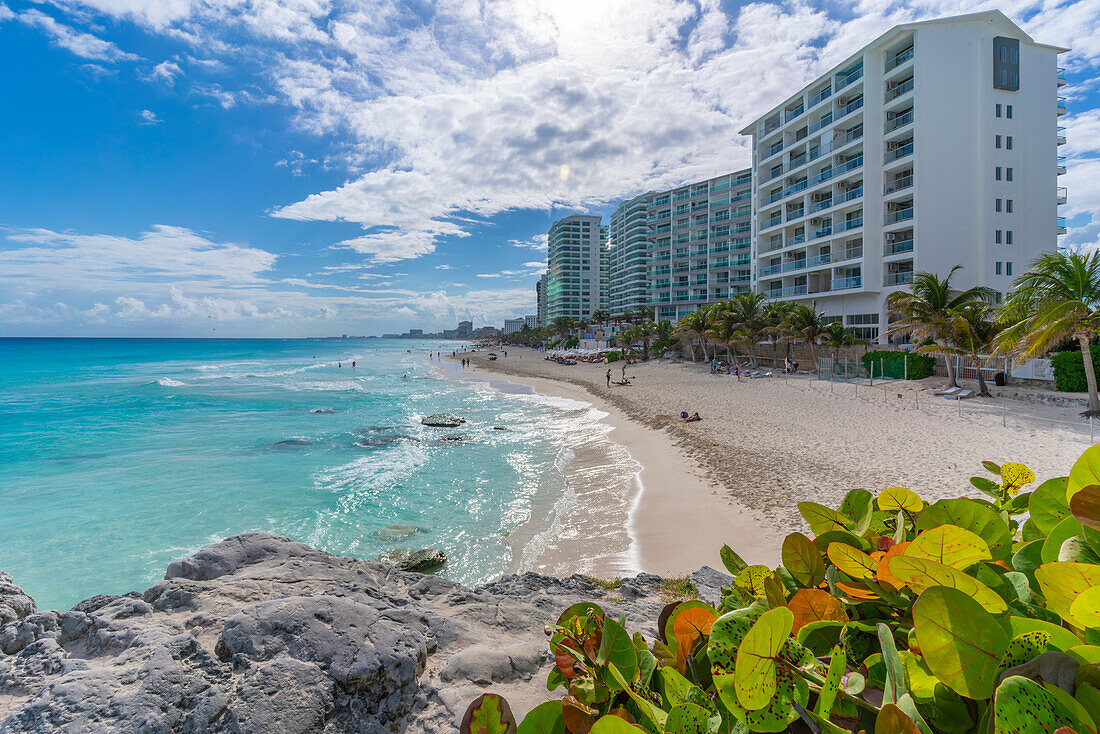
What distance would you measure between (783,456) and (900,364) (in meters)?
18.5

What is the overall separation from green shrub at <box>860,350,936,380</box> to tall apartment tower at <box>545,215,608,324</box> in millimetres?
108863

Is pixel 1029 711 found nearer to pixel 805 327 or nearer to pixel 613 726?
pixel 613 726

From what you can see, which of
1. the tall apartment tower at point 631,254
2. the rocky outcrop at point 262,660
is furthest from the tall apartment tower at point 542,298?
the rocky outcrop at point 262,660

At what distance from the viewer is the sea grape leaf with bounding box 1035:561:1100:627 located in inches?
33.2

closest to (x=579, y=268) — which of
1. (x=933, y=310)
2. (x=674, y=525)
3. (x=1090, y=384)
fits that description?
(x=933, y=310)

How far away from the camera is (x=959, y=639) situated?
2.52 feet

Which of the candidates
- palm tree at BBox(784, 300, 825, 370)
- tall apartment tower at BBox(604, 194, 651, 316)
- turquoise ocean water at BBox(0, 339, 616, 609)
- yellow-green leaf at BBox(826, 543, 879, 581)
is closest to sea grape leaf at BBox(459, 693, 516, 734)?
yellow-green leaf at BBox(826, 543, 879, 581)

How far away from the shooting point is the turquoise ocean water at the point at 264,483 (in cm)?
944

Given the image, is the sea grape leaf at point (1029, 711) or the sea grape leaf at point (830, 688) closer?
the sea grape leaf at point (1029, 711)

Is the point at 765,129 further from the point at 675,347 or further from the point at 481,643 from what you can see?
the point at 481,643

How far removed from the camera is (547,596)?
13.1 ft

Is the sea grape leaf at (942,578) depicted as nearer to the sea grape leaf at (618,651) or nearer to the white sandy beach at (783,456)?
the sea grape leaf at (618,651)

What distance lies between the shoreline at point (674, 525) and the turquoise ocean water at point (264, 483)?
1.49m

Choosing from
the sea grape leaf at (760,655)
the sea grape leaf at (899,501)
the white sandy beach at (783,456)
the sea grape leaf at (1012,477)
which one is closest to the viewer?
the sea grape leaf at (760,655)
